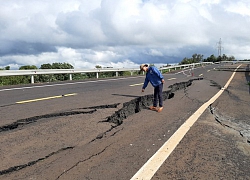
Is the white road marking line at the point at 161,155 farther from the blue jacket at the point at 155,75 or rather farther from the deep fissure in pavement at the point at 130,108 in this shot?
the blue jacket at the point at 155,75

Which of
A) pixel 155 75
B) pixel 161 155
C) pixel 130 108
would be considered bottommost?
pixel 161 155

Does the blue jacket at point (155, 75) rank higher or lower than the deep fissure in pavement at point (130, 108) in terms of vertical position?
higher

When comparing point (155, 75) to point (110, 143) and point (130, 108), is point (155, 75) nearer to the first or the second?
point (130, 108)

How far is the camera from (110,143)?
4.47 meters

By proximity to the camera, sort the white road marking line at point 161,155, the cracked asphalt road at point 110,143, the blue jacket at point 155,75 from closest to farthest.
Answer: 1. the white road marking line at point 161,155
2. the cracked asphalt road at point 110,143
3. the blue jacket at point 155,75

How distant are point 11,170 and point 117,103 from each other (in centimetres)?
490

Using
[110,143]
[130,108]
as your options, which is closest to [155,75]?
[130,108]

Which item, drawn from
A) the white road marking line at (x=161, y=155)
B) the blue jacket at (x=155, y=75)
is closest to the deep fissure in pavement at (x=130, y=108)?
the blue jacket at (x=155, y=75)

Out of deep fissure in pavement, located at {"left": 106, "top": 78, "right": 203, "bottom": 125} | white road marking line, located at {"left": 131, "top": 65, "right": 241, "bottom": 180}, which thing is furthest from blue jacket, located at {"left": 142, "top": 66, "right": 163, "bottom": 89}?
white road marking line, located at {"left": 131, "top": 65, "right": 241, "bottom": 180}

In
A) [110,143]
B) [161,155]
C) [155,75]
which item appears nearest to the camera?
[161,155]

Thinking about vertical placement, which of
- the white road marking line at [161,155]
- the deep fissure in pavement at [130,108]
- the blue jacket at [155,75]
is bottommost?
the white road marking line at [161,155]

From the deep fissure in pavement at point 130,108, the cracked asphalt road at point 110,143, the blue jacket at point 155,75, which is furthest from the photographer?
the blue jacket at point 155,75

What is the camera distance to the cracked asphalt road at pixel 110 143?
11.3 ft

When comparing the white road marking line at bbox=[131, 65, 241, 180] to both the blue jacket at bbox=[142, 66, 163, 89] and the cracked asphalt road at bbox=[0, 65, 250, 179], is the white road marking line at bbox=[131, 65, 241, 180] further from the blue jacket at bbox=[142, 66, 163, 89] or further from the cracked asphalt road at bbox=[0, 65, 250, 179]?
the blue jacket at bbox=[142, 66, 163, 89]
